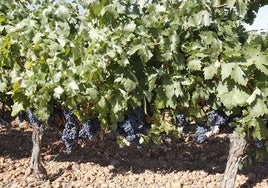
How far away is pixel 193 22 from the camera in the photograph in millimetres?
3936

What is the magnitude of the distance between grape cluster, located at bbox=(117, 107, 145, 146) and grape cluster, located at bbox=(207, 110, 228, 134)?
81cm

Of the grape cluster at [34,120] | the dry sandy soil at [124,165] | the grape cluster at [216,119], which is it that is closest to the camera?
the grape cluster at [216,119]

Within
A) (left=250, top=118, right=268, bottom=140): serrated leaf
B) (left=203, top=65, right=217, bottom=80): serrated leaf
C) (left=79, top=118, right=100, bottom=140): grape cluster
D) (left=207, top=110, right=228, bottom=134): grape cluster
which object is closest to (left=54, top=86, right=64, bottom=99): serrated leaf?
(left=79, top=118, right=100, bottom=140): grape cluster

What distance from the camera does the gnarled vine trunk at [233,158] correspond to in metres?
5.32

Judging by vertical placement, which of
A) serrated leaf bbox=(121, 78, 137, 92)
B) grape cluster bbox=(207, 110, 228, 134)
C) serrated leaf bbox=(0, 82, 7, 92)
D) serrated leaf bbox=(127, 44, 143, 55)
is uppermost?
serrated leaf bbox=(0, 82, 7, 92)

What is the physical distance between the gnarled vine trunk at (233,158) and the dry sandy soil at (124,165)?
0.79 meters

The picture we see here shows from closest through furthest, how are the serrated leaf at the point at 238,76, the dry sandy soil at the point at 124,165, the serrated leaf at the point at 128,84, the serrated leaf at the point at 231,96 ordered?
1. the serrated leaf at the point at 238,76
2. the serrated leaf at the point at 231,96
3. the serrated leaf at the point at 128,84
4. the dry sandy soil at the point at 124,165

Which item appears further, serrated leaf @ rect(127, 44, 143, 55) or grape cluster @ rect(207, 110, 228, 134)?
grape cluster @ rect(207, 110, 228, 134)

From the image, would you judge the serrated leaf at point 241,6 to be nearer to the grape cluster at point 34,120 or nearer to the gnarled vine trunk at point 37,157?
the grape cluster at point 34,120

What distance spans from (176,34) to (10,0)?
8.29 feet

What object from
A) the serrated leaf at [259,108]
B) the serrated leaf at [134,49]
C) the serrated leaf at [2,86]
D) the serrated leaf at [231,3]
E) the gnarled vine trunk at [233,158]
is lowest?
the gnarled vine trunk at [233,158]

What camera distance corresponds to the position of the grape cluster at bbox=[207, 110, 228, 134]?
4.64 metres

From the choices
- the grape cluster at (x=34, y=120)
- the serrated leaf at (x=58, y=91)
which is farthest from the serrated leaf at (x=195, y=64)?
the grape cluster at (x=34, y=120)

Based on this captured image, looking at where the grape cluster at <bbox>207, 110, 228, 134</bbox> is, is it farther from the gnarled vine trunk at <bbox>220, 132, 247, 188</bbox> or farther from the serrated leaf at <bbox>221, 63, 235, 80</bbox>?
the serrated leaf at <bbox>221, 63, 235, 80</bbox>
